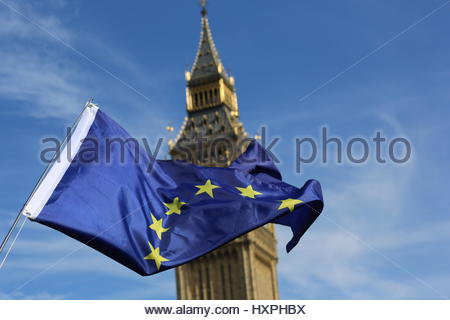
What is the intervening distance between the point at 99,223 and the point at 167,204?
112 inches

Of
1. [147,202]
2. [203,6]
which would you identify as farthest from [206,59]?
[147,202]

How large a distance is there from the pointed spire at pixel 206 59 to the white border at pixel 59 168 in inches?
2655

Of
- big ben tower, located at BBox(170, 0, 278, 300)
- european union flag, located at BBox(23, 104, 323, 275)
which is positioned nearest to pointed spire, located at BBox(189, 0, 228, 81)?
big ben tower, located at BBox(170, 0, 278, 300)

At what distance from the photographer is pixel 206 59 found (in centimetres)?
8700

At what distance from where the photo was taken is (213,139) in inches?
3219

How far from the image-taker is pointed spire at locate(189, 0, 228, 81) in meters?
85.2

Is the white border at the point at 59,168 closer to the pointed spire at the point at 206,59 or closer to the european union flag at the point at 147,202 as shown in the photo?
the european union flag at the point at 147,202

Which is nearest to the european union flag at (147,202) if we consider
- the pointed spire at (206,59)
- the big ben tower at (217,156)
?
the big ben tower at (217,156)

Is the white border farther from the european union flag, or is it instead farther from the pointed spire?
the pointed spire

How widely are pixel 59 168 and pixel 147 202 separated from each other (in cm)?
283

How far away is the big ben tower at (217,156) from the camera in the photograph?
76312 mm

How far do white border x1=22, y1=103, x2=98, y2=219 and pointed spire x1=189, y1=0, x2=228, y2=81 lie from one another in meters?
67.4

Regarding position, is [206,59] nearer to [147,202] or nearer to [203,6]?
[203,6]
